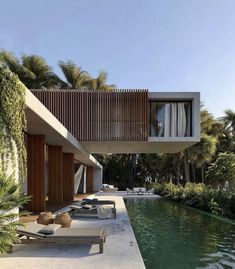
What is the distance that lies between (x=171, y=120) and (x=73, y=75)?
16.4 metres

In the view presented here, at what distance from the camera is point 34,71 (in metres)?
33.1

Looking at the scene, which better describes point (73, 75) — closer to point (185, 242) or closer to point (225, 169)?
point (225, 169)

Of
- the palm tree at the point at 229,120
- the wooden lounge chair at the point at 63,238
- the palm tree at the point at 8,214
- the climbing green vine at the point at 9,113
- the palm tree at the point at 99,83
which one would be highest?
the palm tree at the point at 99,83

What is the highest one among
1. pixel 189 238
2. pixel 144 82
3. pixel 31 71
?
pixel 31 71

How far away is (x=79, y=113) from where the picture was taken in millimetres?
19938

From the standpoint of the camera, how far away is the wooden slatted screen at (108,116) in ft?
64.5

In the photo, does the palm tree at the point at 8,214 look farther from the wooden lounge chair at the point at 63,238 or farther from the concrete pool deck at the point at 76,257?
the wooden lounge chair at the point at 63,238

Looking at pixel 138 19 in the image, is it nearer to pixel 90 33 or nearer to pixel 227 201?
pixel 90 33

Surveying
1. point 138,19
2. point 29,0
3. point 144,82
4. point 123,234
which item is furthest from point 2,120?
point 144,82

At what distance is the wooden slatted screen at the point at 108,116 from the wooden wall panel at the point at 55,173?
1948 mm

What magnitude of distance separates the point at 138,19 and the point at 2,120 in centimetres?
1016

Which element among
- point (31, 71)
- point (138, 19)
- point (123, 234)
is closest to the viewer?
point (123, 234)

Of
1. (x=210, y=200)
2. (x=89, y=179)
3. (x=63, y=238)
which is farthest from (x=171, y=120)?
(x=89, y=179)

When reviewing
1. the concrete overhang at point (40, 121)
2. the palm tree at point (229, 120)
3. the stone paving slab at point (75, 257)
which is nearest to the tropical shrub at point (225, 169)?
the concrete overhang at point (40, 121)
